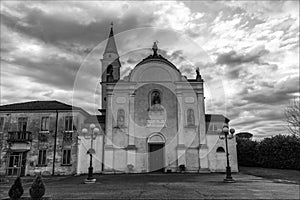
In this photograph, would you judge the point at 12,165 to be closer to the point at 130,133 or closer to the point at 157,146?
the point at 130,133

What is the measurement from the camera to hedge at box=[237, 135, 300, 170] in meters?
29.5

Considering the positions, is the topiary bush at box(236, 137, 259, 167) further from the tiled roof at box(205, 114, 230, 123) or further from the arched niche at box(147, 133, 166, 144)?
the arched niche at box(147, 133, 166, 144)

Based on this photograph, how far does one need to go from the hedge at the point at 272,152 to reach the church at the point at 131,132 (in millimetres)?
6032

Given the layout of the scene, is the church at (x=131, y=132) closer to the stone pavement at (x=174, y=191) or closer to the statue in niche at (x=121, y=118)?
the statue in niche at (x=121, y=118)

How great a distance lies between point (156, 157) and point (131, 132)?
12.0 ft

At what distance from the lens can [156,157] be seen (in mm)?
28641

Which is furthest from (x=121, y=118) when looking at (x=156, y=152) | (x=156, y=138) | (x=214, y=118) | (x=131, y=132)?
(x=214, y=118)

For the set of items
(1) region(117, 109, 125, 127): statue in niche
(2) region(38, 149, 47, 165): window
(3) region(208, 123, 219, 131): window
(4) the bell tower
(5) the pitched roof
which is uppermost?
(4) the bell tower

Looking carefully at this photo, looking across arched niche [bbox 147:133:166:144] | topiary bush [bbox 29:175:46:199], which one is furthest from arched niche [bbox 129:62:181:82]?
topiary bush [bbox 29:175:46:199]

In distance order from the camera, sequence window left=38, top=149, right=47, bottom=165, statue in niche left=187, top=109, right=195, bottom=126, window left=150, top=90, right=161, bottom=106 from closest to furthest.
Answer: window left=38, top=149, right=47, bottom=165, statue in niche left=187, top=109, right=195, bottom=126, window left=150, top=90, right=161, bottom=106

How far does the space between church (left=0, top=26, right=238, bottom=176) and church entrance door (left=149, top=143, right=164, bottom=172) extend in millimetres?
20

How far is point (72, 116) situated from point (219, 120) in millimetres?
15872

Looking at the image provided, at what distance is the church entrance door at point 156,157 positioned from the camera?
28.5 meters

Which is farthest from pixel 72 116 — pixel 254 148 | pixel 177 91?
pixel 254 148
